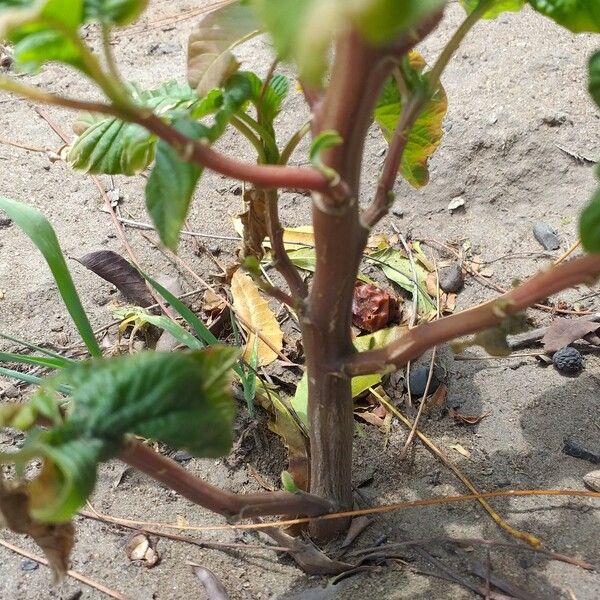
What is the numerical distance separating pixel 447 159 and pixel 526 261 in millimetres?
295

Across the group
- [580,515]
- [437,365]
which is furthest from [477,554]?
[437,365]

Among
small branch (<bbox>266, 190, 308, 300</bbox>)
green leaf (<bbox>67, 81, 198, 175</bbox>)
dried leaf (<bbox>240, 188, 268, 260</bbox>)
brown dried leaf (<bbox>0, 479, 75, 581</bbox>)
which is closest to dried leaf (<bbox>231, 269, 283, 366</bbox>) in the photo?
dried leaf (<bbox>240, 188, 268, 260</bbox>)

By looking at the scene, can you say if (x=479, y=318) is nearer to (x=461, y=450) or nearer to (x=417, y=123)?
(x=417, y=123)

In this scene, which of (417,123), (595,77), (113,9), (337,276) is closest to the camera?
(113,9)

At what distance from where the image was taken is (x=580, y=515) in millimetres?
965

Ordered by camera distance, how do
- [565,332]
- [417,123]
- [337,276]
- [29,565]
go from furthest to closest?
[565,332]
[29,565]
[417,123]
[337,276]

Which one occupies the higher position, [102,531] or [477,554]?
[102,531]

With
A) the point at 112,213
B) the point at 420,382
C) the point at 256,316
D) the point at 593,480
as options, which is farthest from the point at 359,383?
the point at 112,213

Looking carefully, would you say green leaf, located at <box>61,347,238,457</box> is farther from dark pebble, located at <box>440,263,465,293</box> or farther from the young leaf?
dark pebble, located at <box>440,263,465,293</box>

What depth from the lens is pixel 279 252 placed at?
0.79 m

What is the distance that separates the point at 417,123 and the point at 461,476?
511 millimetres

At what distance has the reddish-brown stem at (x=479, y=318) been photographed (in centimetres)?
57

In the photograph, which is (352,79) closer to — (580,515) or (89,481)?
(89,481)

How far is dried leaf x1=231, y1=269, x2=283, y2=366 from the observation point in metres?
1.24
